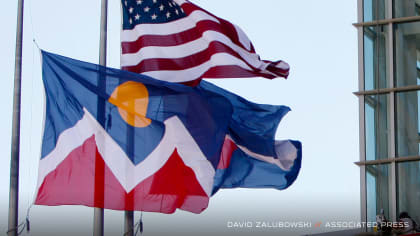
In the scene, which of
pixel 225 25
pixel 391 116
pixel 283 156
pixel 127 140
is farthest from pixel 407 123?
pixel 127 140

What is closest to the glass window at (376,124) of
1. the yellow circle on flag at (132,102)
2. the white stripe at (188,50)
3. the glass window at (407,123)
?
the glass window at (407,123)

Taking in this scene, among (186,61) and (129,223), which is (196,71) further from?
(129,223)

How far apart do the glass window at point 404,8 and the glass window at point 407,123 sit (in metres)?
1.73

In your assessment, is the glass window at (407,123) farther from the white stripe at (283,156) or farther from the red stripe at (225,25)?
the red stripe at (225,25)

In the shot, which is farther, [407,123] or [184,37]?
[407,123]

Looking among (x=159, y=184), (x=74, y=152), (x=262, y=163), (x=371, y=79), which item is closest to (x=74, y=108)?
(x=74, y=152)

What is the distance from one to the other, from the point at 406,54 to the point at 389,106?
1241mm

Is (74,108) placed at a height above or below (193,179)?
above

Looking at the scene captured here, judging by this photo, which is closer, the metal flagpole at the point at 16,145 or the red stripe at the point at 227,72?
the metal flagpole at the point at 16,145

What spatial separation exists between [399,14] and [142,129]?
25.2 feet

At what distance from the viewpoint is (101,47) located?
53.5 ft

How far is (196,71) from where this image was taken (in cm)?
1738

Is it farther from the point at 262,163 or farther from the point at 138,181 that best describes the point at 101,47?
the point at 262,163

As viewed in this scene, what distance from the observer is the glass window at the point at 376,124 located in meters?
21.5
